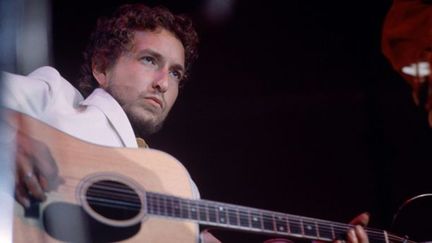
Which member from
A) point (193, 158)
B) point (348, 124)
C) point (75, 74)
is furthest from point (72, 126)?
point (348, 124)

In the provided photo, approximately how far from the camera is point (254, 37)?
3.57 feet

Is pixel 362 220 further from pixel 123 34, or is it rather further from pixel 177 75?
pixel 123 34

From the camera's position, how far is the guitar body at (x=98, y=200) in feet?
2.23

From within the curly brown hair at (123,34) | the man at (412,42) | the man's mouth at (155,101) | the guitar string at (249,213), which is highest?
the man at (412,42)

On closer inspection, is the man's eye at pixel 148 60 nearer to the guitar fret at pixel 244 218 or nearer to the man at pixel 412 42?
the guitar fret at pixel 244 218

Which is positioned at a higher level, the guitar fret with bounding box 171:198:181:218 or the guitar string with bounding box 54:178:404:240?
the guitar string with bounding box 54:178:404:240

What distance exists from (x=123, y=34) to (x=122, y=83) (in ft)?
0.27

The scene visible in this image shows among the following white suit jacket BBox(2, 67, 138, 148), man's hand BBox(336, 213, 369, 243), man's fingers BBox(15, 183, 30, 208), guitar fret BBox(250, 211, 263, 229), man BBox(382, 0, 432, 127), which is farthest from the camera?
man BBox(382, 0, 432, 127)

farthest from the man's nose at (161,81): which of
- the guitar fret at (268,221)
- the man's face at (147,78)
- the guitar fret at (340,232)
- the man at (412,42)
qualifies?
the man at (412,42)

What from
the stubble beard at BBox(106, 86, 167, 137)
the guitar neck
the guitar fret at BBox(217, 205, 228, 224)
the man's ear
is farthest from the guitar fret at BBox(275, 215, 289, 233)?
the man's ear

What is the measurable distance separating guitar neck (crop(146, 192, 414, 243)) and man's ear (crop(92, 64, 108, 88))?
0.71ft

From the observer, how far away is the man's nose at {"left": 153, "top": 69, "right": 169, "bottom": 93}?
93 cm

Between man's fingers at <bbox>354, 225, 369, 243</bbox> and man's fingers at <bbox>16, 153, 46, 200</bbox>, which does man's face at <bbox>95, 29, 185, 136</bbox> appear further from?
man's fingers at <bbox>354, 225, 369, 243</bbox>

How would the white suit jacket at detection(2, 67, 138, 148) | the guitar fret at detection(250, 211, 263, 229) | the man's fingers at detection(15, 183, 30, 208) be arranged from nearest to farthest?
the man's fingers at detection(15, 183, 30, 208) < the white suit jacket at detection(2, 67, 138, 148) < the guitar fret at detection(250, 211, 263, 229)
